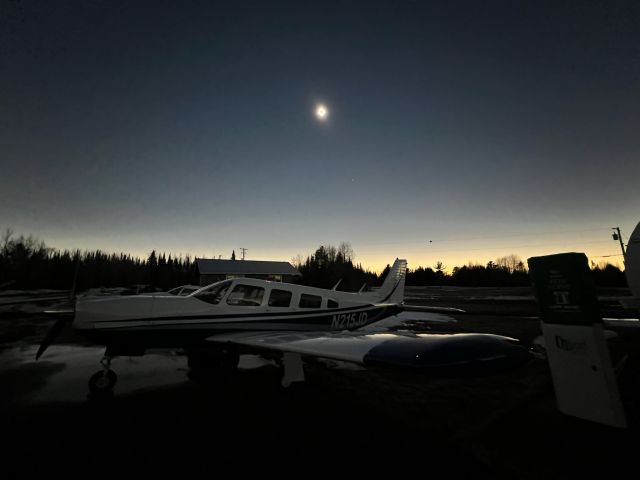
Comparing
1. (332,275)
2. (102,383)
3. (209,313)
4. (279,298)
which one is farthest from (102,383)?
(332,275)

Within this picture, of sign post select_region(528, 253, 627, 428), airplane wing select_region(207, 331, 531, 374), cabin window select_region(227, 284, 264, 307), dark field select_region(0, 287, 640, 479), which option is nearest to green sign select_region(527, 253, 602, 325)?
sign post select_region(528, 253, 627, 428)

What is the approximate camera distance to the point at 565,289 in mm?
2311

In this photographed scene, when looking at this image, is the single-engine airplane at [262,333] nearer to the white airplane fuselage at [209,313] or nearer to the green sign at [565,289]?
the white airplane fuselage at [209,313]

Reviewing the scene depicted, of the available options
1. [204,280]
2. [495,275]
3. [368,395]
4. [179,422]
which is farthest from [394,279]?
[495,275]

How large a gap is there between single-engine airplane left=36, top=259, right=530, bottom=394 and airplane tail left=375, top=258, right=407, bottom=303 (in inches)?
64.4

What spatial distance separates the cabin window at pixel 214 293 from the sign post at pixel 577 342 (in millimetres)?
5623

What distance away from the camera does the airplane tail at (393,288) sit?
32.1 ft

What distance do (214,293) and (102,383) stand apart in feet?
8.08

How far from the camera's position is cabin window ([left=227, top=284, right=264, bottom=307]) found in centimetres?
617

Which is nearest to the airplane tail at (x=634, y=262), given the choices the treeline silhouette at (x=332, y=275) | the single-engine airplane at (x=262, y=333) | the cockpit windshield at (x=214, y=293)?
the single-engine airplane at (x=262, y=333)

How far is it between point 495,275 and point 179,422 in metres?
88.5

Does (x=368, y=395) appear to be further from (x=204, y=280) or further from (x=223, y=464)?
(x=204, y=280)

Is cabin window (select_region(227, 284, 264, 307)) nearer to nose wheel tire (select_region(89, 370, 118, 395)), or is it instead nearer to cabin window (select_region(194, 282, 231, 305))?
cabin window (select_region(194, 282, 231, 305))

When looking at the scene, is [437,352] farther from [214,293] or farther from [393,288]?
[393,288]
